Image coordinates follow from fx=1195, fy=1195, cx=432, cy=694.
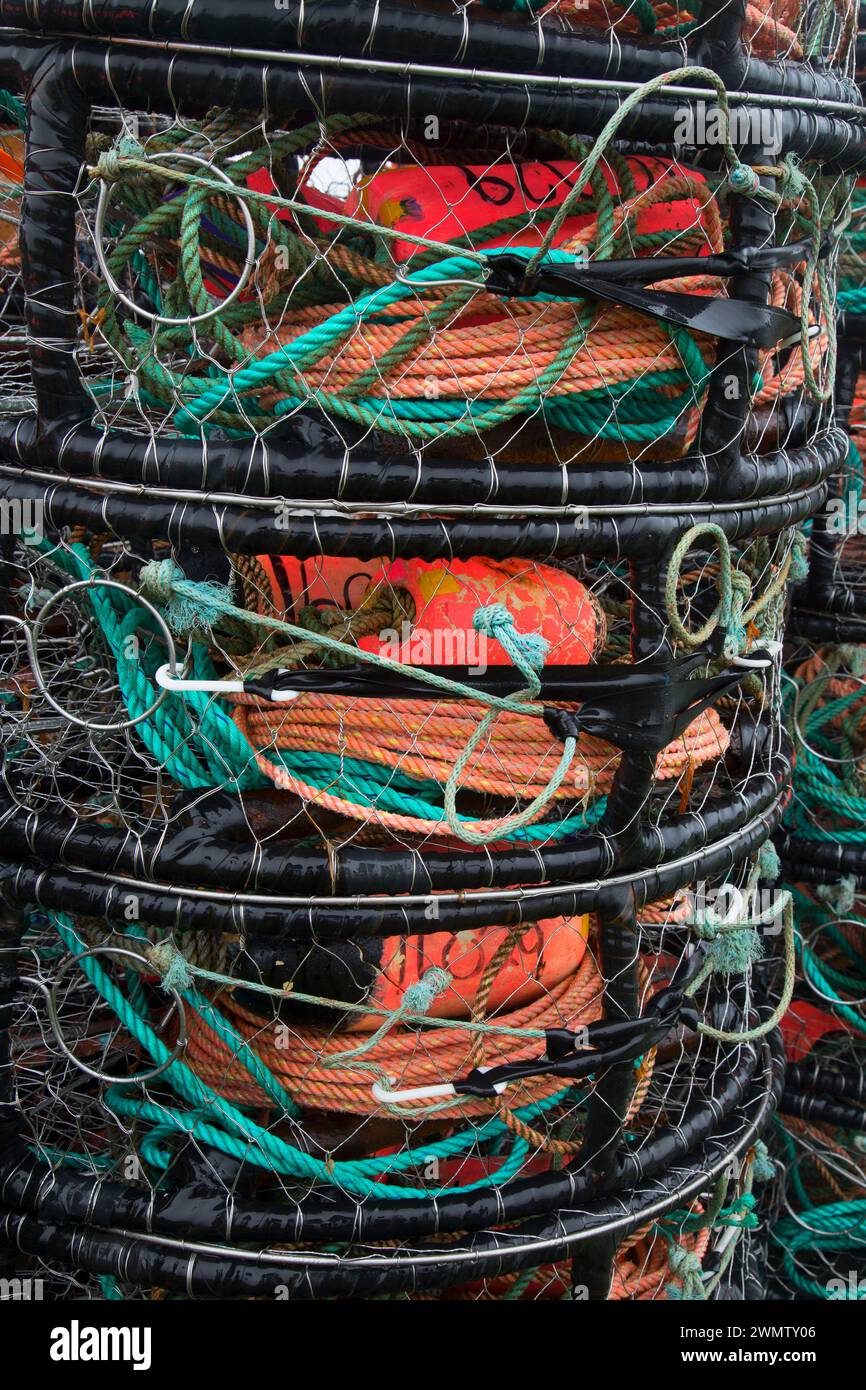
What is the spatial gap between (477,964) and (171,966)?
573 millimetres

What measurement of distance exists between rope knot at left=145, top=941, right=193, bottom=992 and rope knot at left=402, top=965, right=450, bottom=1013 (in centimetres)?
37

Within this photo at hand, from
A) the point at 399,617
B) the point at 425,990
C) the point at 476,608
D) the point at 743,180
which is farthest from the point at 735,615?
the point at 425,990

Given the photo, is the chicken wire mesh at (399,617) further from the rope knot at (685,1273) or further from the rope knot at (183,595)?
the rope knot at (685,1273)

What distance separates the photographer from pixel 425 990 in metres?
Result: 1.99

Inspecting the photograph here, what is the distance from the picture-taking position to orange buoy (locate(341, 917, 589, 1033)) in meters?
2.15

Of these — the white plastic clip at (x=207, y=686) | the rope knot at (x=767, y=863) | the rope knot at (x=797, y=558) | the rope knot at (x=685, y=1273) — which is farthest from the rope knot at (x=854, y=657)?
the white plastic clip at (x=207, y=686)

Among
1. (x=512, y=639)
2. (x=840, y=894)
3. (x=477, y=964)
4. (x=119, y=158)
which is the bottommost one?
(x=840, y=894)

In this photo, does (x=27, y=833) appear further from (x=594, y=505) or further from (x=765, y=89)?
(x=765, y=89)

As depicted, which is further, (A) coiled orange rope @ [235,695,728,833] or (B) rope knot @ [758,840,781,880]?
(B) rope knot @ [758,840,781,880]

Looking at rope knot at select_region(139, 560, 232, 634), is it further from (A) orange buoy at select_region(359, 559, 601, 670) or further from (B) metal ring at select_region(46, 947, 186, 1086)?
(B) metal ring at select_region(46, 947, 186, 1086)

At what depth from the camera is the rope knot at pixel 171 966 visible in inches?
78.2

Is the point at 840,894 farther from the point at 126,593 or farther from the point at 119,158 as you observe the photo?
the point at 119,158

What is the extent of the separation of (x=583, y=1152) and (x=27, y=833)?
1.15 metres

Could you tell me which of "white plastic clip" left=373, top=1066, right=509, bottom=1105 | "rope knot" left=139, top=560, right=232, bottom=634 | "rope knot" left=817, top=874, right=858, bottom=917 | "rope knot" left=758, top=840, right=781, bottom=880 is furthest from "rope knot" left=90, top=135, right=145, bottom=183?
"rope knot" left=817, top=874, right=858, bottom=917
